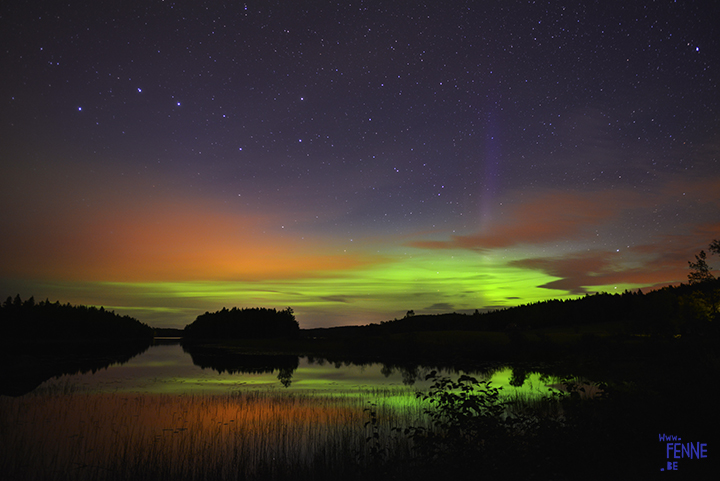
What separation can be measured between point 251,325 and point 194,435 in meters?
158

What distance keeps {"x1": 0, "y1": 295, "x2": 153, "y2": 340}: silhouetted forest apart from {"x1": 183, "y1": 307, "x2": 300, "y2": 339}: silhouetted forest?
100ft

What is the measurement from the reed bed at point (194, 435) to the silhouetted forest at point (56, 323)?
358 feet

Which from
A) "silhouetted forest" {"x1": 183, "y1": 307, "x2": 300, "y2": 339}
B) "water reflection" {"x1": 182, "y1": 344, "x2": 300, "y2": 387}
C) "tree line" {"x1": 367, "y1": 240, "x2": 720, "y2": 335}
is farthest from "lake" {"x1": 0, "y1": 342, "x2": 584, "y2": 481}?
"silhouetted forest" {"x1": 183, "y1": 307, "x2": 300, "y2": 339}

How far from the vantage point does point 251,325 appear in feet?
547

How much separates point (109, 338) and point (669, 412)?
574 ft

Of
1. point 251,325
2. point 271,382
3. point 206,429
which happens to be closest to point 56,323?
point 251,325

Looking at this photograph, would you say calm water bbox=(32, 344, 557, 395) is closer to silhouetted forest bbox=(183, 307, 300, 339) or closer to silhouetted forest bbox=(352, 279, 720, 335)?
silhouetted forest bbox=(352, 279, 720, 335)

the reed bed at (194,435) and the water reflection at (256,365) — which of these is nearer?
the reed bed at (194,435)

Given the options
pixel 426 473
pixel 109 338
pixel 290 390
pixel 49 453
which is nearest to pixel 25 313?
pixel 109 338

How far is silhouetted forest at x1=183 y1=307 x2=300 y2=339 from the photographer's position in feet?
524

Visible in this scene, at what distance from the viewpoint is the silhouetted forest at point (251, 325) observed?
524 ft

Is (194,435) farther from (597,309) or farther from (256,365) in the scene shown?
(597,309)

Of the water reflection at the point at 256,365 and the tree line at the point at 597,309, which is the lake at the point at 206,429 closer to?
the water reflection at the point at 256,365

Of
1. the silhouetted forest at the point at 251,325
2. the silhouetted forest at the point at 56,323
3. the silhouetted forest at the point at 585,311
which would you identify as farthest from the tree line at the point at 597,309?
the silhouetted forest at the point at 56,323
